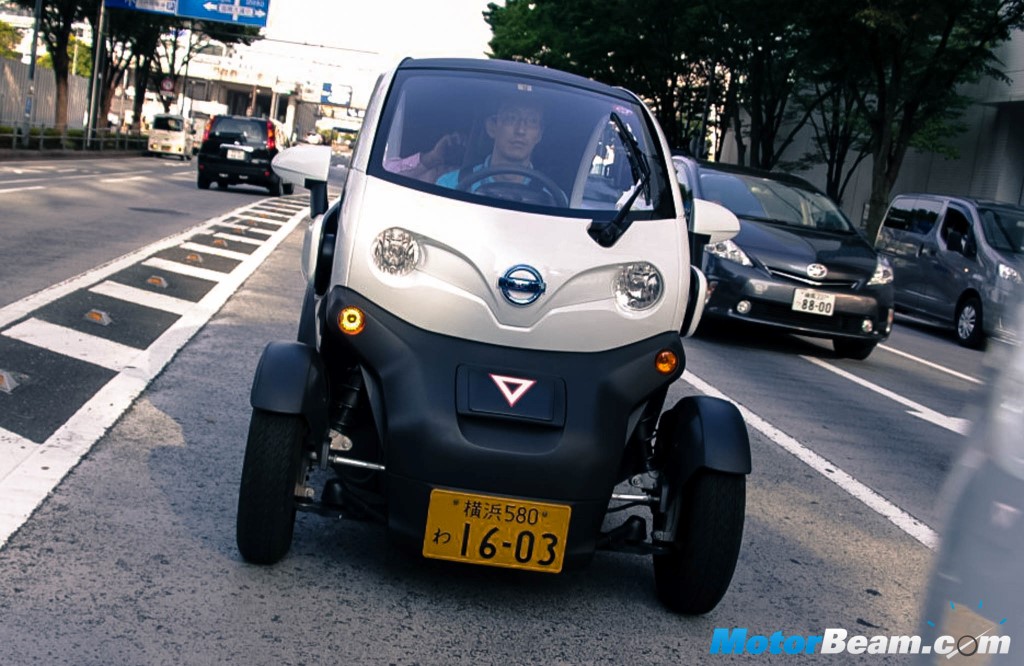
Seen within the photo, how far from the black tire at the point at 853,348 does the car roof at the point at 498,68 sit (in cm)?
769

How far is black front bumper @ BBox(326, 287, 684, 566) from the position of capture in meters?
3.97

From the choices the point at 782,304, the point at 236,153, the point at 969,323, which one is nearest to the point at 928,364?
the point at 782,304

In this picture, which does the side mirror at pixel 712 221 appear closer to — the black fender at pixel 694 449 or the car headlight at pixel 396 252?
the black fender at pixel 694 449

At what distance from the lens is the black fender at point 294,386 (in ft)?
13.5

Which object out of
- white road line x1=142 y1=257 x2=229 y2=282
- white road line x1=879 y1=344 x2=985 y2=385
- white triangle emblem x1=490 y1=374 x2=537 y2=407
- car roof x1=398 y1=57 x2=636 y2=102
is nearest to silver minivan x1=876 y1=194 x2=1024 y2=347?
white road line x1=879 y1=344 x2=985 y2=385

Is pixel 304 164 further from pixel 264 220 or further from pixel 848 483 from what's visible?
pixel 264 220

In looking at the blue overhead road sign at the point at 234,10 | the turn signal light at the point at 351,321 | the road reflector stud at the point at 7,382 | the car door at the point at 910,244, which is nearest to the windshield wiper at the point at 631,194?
the turn signal light at the point at 351,321

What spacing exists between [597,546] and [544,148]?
4.89 ft

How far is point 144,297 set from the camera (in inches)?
405

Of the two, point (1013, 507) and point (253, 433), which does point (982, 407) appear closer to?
point (1013, 507)

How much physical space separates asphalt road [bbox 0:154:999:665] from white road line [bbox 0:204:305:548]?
0.06 m

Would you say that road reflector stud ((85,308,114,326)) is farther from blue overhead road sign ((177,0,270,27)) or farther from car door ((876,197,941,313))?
blue overhead road sign ((177,0,270,27))

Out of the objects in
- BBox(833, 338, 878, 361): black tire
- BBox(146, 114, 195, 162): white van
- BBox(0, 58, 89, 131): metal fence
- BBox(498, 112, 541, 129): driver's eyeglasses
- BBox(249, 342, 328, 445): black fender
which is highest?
BBox(498, 112, 541, 129): driver's eyeglasses

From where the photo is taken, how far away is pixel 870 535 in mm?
5762
